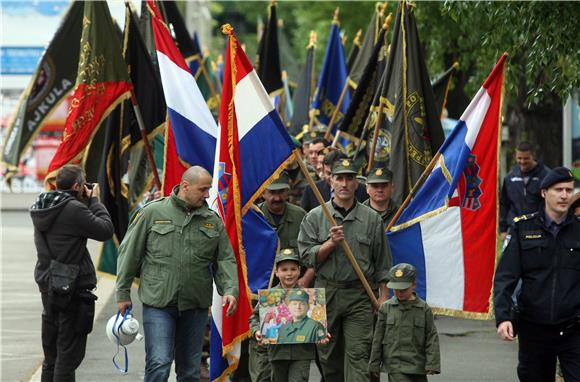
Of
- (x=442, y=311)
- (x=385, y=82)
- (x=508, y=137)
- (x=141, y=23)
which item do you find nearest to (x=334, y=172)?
(x=442, y=311)

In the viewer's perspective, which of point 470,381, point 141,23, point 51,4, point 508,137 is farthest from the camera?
point 51,4

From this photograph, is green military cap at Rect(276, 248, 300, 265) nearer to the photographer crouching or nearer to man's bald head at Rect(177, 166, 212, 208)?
man's bald head at Rect(177, 166, 212, 208)

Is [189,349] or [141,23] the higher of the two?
[141,23]

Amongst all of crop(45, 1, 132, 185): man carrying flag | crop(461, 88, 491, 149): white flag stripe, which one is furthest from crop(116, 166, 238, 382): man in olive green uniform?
crop(45, 1, 132, 185): man carrying flag

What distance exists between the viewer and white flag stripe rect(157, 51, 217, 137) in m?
11.3

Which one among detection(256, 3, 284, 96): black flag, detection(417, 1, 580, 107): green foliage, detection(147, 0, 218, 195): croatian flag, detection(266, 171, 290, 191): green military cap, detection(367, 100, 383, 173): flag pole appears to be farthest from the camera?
detection(256, 3, 284, 96): black flag

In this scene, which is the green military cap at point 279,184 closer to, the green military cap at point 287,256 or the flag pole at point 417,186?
the flag pole at point 417,186

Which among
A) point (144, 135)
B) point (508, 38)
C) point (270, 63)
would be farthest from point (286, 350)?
point (270, 63)

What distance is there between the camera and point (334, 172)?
10.1 meters

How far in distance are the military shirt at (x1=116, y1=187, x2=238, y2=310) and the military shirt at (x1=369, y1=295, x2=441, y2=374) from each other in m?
1.20

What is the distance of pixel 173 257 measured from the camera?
362 inches

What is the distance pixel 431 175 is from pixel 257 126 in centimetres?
147

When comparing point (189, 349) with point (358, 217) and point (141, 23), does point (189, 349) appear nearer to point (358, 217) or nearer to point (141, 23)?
point (358, 217)

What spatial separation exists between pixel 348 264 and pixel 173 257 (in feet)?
5.12
